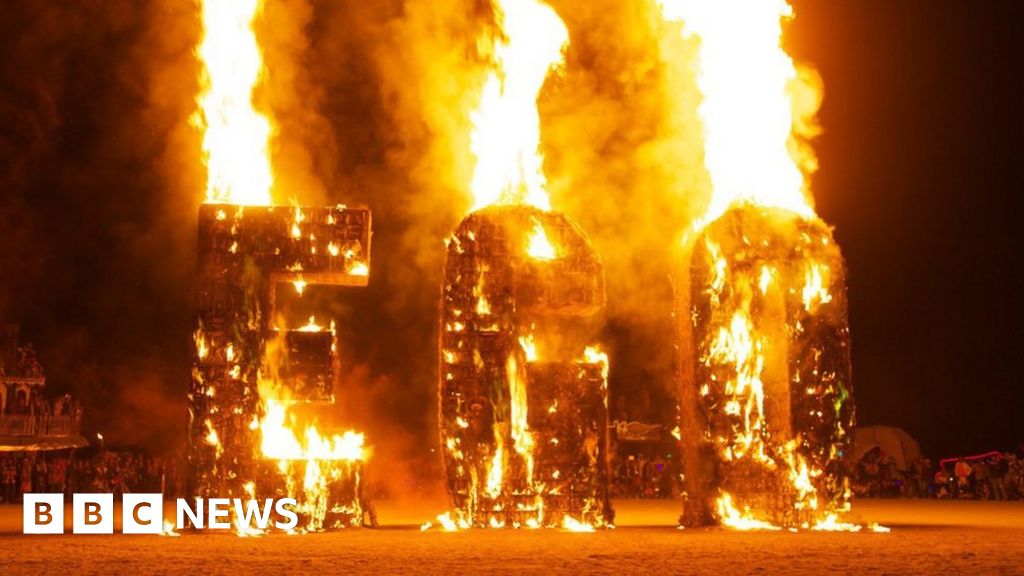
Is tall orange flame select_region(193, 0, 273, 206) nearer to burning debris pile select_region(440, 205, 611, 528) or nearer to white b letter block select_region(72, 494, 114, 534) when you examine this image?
burning debris pile select_region(440, 205, 611, 528)

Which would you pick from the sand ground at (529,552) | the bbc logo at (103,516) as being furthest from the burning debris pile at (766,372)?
the bbc logo at (103,516)

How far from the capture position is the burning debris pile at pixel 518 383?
12.4 meters

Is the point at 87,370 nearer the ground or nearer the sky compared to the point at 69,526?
nearer the sky

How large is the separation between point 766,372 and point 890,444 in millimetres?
17392

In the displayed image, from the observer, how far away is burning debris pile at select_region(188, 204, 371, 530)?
39.4ft

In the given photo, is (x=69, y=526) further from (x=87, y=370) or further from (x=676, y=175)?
(x=87, y=370)

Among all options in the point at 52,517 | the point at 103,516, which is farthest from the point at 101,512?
the point at 52,517

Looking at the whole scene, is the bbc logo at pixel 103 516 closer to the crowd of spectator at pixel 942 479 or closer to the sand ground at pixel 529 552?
the sand ground at pixel 529 552

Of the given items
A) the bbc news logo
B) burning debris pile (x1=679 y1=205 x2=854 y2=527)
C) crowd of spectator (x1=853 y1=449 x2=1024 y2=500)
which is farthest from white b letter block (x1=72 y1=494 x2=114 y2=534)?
crowd of spectator (x1=853 y1=449 x2=1024 y2=500)

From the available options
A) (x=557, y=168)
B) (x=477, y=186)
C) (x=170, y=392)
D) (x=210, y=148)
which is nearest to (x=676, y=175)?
(x=557, y=168)

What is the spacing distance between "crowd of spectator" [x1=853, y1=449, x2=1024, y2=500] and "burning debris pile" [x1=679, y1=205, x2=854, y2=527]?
38.2 ft

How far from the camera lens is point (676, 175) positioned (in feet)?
64.1

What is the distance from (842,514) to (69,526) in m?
9.22

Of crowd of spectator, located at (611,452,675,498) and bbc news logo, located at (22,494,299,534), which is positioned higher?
bbc news logo, located at (22,494,299,534)
